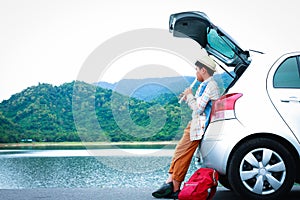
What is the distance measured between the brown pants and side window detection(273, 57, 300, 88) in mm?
1090

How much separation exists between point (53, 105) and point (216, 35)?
2350 inches

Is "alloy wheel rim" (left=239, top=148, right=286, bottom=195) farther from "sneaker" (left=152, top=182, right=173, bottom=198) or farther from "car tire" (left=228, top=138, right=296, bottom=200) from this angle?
"sneaker" (left=152, top=182, right=173, bottom=198)

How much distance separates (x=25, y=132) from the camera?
67000mm

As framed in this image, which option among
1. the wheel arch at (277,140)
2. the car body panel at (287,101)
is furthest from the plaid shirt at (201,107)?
the car body panel at (287,101)

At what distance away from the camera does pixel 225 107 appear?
4668 millimetres

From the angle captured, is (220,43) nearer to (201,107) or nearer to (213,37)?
(213,37)

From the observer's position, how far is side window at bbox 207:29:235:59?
5.06 m

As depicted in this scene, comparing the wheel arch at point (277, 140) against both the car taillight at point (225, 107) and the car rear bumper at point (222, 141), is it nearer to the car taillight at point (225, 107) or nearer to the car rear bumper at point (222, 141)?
the car rear bumper at point (222, 141)

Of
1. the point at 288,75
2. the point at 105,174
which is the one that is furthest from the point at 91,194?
the point at 105,174

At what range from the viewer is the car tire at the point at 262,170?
14.6ft

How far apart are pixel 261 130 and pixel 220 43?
1.15 meters

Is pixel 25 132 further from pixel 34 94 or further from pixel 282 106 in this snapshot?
pixel 282 106

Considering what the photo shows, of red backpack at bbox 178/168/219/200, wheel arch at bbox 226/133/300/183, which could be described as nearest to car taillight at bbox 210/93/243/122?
wheel arch at bbox 226/133/300/183

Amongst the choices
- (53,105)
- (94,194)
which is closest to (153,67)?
(94,194)
